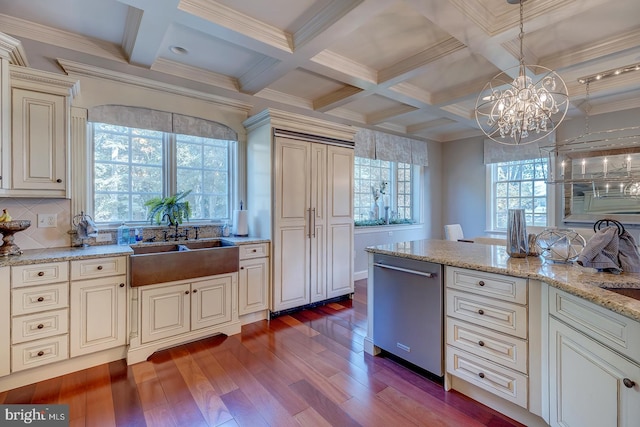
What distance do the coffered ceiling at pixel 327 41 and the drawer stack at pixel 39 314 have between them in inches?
70.8

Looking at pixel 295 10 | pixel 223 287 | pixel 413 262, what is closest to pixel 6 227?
pixel 223 287

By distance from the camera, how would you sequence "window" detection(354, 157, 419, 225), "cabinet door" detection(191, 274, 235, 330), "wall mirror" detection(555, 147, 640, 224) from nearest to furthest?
"cabinet door" detection(191, 274, 235, 330) → "wall mirror" detection(555, 147, 640, 224) → "window" detection(354, 157, 419, 225)

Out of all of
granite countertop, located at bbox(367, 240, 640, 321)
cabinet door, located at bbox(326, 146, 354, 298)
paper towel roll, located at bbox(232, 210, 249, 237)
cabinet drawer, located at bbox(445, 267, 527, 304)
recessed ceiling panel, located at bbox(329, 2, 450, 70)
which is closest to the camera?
granite countertop, located at bbox(367, 240, 640, 321)

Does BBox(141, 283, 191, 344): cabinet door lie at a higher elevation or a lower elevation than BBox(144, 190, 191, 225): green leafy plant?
lower

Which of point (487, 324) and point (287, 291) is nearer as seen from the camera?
point (487, 324)

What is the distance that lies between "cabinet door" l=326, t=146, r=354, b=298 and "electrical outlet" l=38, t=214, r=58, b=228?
2685 millimetres

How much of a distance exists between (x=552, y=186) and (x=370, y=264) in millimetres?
3940

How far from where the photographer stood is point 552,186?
4.67m

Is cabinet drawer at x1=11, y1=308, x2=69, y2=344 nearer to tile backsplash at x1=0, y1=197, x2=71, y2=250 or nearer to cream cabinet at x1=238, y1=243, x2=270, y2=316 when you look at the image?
tile backsplash at x1=0, y1=197, x2=71, y2=250

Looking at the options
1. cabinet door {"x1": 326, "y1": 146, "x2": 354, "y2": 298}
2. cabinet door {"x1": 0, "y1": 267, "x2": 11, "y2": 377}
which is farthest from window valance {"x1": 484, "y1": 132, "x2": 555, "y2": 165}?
cabinet door {"x1": 0, "y1": 267, "x2": 11, "y2": 377}

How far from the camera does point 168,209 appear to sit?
3.06 metres

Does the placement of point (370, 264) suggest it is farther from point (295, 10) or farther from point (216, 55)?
point (216, 55)

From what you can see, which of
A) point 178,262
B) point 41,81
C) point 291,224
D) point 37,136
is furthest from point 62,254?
point 291,224

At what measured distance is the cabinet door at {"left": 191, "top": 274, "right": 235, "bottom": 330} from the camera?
2.75m
